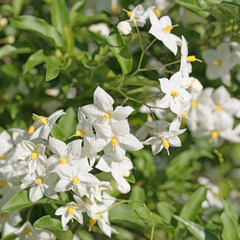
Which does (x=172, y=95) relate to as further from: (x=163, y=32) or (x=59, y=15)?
(x=59, y=15)

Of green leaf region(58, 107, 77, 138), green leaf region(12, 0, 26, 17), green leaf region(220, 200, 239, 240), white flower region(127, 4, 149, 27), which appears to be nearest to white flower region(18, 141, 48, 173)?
green leaf region(58, 107, 77, 138)

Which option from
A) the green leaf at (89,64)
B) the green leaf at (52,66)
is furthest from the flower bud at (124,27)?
the green leaf at (52,66)

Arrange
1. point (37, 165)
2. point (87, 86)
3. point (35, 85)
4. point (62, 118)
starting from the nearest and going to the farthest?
point (37, 165) < point (62, 118) < point (87, 86) < point (35, 85)

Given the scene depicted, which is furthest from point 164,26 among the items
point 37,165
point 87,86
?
point 37,165

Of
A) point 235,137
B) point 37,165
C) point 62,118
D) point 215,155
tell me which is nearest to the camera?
point 37,165

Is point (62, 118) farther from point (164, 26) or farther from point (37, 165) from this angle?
point (164, 26)

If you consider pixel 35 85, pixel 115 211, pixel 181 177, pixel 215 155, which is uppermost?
pixel 35 85

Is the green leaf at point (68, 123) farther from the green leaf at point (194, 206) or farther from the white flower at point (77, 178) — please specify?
the green leaf at point (194, 206)
